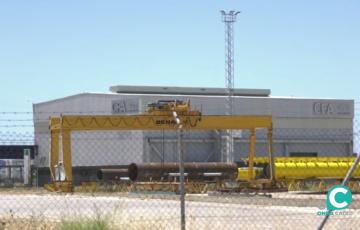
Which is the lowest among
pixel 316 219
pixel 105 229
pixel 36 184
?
pixel 36 184

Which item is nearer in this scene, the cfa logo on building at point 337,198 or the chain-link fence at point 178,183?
the cfa logo on building at point 337,198

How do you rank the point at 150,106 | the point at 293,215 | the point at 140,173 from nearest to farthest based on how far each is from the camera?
the point at 293,215 → the point at 150,106 → the point at 140,173

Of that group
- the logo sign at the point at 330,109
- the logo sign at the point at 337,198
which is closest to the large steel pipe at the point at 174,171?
the logo sign at the point at 330,109

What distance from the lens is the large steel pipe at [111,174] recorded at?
49.1m

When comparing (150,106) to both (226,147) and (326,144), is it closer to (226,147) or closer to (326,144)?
(226,147)

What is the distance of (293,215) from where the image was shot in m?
21.9

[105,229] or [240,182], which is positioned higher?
→ [105,229]

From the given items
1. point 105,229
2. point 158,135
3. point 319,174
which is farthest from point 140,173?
point 105,229

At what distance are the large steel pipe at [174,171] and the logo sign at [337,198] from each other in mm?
36481

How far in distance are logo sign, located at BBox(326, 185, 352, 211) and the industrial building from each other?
5042cm

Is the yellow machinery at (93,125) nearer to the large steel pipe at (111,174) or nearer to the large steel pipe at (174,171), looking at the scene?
the large steel pipe at (174,171)

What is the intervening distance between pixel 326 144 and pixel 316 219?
177ft

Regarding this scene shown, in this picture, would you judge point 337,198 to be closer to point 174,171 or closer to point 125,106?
point 174,171

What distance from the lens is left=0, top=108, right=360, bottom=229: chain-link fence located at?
1844 cm
